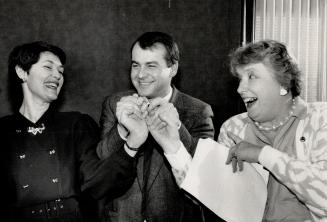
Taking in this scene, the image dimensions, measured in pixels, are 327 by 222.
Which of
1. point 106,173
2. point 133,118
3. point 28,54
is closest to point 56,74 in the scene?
point 28,54

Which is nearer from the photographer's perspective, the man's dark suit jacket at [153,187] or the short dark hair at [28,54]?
the man's dark suit jacket at [153,187]

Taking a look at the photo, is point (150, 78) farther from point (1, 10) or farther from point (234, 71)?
point (1, 10)

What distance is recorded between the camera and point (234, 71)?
7.06ft

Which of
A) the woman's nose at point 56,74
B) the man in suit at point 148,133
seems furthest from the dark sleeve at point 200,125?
the woman's nose at point 56,74

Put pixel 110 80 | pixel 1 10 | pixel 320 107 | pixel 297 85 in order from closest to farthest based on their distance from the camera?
1. pixel 320 107
2. pixel 297 85
3. pixel 1 10
4. pixel 110 80

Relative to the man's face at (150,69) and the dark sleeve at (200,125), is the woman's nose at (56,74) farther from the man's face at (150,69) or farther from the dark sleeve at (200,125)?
the dark sleeve at (200,125)

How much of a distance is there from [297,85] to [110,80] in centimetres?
176

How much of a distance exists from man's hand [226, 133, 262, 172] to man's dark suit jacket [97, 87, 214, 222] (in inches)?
10.7

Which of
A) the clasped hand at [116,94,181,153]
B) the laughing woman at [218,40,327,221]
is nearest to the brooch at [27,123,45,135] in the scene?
the clasped hand at [116,94,181,153]

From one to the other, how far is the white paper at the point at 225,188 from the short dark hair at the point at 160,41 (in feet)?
2.26

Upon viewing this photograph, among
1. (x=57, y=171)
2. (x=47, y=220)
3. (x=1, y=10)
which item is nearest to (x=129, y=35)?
(x=1, y=10)

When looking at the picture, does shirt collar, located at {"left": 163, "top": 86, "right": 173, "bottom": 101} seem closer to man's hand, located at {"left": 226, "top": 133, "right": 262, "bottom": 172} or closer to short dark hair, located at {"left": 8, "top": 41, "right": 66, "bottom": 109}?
man's hand, located at {"left": 226, "top": 133, "right": 262, "bottom": 172}

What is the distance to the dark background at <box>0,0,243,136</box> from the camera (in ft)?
10.6

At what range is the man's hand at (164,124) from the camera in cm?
199
